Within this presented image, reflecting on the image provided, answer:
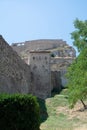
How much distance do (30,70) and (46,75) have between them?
186 cm

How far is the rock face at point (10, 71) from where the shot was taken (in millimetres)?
22572

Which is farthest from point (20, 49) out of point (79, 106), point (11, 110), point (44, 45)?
point (11, 110)

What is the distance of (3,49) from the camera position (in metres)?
22.9

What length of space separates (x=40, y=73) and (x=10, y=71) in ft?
43.1

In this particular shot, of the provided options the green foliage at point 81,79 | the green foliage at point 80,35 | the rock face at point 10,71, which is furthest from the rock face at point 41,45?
the green foliage at point 81,79

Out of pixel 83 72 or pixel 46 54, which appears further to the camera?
pixel 46 54

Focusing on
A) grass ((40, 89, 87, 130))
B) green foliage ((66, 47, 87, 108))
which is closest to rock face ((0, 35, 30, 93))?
grass ((40, 89, 87, 130))

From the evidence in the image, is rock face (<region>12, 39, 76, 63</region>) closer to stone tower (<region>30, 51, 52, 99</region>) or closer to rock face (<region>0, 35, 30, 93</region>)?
stone tower (<region>30, 51, 52, 99</region>)

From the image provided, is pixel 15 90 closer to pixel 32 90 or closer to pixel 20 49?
pixel 32 90

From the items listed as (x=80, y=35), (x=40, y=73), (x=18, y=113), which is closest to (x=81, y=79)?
(x=80, y=35)

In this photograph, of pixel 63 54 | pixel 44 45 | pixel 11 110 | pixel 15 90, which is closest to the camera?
pixel 11 110

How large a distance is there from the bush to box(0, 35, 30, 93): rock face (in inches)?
411

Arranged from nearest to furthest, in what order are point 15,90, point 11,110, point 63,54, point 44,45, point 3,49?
point 11,110
point 3,49
point 15,90
point 63,54
point 44,45

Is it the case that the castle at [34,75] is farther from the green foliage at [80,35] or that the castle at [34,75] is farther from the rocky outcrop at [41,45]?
the rocky outcrop at [41,45]
